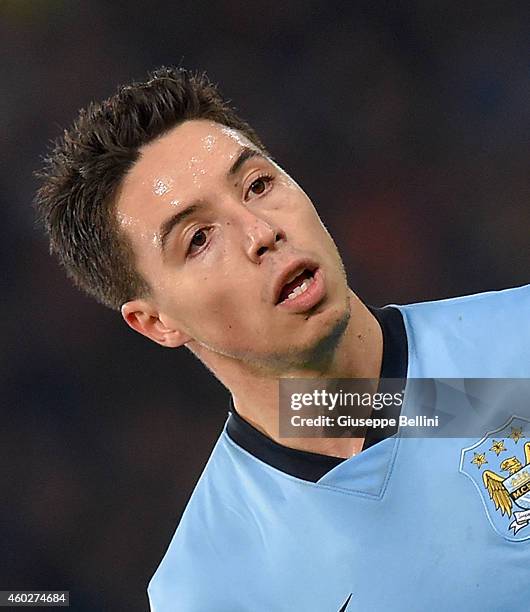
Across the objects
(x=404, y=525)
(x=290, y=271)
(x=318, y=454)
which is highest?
(x=290, y=271)

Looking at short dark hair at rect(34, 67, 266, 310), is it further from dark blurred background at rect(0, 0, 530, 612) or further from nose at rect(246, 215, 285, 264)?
dark blurred background at rect(0, 0, 530, 612)

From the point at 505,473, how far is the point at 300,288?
44 centimetres

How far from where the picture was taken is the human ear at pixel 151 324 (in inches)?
68.6

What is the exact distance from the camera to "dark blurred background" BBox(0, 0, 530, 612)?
2.51 m

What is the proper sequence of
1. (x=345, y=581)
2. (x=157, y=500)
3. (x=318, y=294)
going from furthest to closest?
(x=157, y=500), (x=345, y=581), (x=318, y=294)

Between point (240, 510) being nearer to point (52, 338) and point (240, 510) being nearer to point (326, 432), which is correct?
point (326, 432)

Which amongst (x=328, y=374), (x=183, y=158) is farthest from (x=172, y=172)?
(x=328, y=374)

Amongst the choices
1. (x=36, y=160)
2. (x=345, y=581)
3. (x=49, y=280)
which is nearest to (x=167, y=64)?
(x=36, y=160)

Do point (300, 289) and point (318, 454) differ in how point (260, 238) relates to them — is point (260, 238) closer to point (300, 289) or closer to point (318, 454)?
point (300, 289)

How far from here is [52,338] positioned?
2.56m

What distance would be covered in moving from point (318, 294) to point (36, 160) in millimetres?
1294

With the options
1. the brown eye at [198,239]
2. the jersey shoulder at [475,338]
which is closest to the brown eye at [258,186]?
the brown eye at [198,239]

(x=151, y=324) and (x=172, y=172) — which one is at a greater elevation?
(x=172, y=172)

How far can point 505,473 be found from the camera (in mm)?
1617
